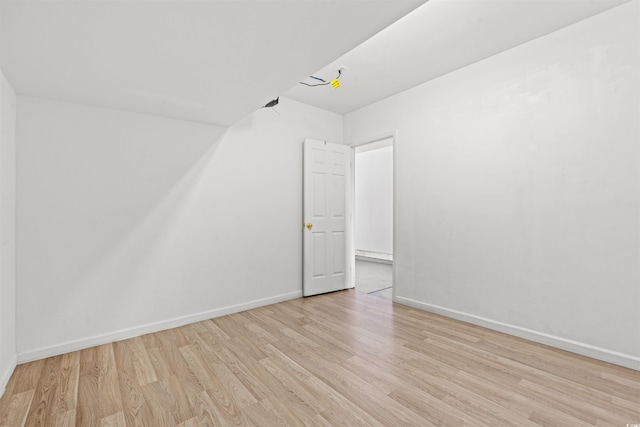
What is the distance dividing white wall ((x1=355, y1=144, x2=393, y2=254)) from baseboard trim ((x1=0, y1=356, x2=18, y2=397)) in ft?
18.9

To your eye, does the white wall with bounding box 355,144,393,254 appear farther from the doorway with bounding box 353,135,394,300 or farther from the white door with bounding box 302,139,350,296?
the white door with bounding box 302,139,350,296

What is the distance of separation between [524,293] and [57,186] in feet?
14.0

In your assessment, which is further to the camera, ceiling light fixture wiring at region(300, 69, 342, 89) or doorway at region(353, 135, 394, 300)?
doorway at region(353, 135, 394, 300)

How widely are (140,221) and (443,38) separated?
3317 millimetres

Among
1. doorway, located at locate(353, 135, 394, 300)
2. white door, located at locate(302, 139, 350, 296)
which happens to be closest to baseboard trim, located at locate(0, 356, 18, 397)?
white door, located at locate(302, 139, 350, 296)

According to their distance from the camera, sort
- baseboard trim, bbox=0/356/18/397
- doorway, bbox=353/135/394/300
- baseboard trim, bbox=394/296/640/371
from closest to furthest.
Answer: baseboard trim, bbox=0/356/18/397
baseboard trim, bbox=394/296/640/371
doorway, bbox=353/135/394/300

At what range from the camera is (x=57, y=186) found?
8.05 feet

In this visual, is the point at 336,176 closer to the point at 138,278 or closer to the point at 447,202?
the point at 447,202

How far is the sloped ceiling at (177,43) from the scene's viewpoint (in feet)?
4.44

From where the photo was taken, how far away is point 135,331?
2.77 m

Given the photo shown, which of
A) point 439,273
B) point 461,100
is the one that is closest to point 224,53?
point 461,100

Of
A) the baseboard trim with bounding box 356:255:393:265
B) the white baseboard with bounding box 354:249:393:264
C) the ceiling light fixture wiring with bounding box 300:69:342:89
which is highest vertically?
the ceiling light fixture wiring with bounding box 300:69:342:89

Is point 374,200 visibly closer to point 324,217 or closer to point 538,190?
point 324,217

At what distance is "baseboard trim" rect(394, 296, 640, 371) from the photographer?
222cm
